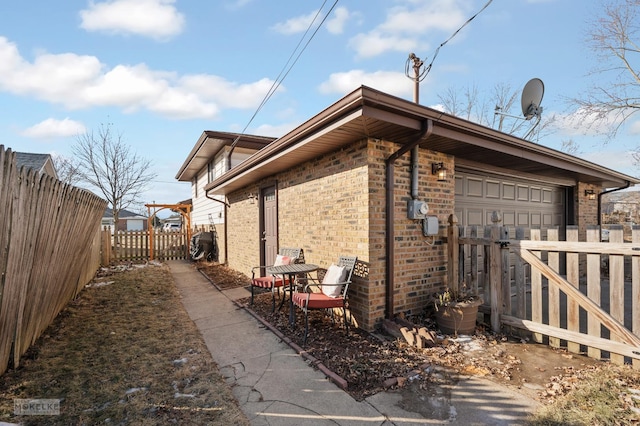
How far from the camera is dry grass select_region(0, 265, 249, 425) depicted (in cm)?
248

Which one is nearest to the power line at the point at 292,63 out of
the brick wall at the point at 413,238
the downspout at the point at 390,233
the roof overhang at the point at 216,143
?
the roof overhang at the point at 216,143

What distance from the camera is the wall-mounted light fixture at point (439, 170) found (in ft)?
16.0

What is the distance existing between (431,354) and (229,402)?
2.23 m

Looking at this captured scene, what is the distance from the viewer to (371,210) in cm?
420

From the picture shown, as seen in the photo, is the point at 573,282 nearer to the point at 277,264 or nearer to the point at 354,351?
the point at 354,351

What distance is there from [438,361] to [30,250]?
14.6 feet

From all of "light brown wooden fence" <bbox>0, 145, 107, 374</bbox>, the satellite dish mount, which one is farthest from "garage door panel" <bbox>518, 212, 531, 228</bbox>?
"light brown wooden fence" <bbox>0, 145, 107, 374</bbox>

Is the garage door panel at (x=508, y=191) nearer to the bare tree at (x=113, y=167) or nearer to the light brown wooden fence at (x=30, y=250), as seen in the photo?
the light brown wooden fence at (x=30, y=250)

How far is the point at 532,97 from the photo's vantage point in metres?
6.75

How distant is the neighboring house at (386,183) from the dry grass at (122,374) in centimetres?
223

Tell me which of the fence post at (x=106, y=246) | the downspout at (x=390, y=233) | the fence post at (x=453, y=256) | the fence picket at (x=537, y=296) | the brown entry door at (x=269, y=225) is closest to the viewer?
the fence picket at (x=537, y=296)

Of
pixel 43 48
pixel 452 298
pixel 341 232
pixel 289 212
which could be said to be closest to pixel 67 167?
pixel 43 48

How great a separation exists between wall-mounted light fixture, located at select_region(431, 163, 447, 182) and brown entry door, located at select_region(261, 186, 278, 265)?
11.7 feet

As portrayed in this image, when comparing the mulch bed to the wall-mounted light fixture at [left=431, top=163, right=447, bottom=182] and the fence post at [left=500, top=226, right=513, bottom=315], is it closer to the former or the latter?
the fence post at [left=500, top=226, right=513, bottom=315]
